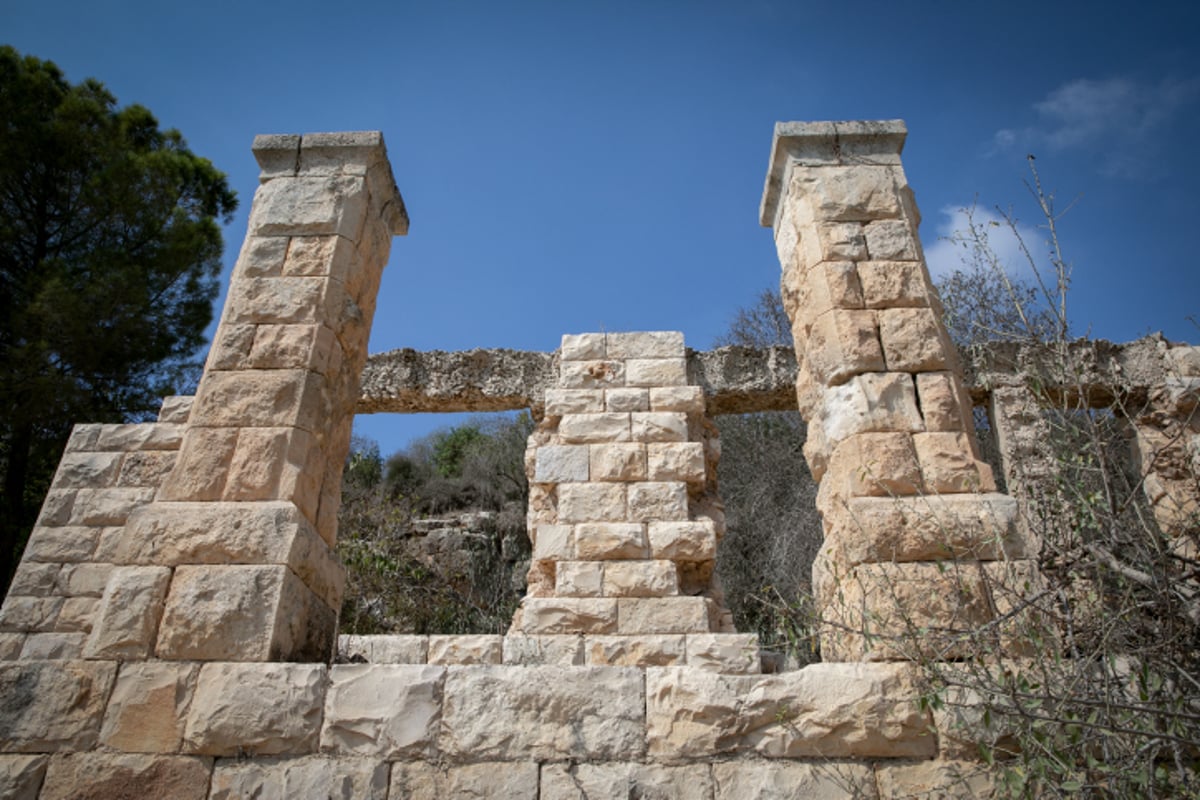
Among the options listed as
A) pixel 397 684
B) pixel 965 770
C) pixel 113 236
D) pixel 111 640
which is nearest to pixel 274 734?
pixel 397 684

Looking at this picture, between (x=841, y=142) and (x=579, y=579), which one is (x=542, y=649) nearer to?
(x=579, y=579)

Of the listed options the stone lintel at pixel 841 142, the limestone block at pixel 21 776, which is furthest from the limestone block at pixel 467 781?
the stone lintel at pixel 841 142

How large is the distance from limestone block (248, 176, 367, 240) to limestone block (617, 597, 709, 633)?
3.26m

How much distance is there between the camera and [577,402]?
6664mm

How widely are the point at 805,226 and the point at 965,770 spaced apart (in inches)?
104

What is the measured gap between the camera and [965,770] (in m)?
2.72

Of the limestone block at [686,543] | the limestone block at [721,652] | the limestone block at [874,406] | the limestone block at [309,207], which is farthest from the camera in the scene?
the limestone block at [686,543]

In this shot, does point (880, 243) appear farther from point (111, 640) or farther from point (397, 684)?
point (111, 640)

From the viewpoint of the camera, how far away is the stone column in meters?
3.03

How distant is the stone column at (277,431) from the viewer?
3.03 metres

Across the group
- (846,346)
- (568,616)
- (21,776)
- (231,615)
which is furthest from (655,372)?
(21,776)

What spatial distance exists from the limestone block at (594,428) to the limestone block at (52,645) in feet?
13.8

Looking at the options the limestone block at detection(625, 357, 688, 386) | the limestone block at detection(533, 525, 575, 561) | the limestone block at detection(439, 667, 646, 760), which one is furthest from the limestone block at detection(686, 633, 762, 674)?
the limestone block at detection(439, 667, 646, 760)

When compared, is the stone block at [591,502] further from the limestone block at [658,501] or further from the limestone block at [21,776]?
the limestone block at [21,776]
